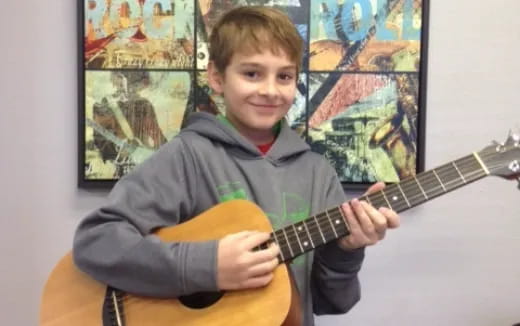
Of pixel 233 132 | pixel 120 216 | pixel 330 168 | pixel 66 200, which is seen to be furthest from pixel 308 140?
pixel 66 200

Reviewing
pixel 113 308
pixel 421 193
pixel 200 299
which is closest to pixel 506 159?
pixel 421 193

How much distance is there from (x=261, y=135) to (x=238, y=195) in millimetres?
158

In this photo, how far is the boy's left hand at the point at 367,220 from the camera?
0.93 meters

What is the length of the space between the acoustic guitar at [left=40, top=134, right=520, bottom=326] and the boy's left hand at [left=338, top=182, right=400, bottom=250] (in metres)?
0.01

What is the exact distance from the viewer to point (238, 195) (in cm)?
105

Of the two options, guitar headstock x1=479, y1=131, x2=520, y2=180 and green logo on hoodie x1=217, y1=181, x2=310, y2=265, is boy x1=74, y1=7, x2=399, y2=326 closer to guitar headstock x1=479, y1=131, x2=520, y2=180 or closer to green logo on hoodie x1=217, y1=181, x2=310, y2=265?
green logo on hoodie x1=217, y1=181, x2=310, y2=265

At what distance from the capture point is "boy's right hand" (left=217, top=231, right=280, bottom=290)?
905mm

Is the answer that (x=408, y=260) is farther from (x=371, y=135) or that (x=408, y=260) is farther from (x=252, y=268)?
(x=252, y=268)

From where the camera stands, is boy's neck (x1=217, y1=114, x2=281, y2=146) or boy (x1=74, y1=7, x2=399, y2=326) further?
boy's neck (x1=217, y1=114, x2=281, y2=146)

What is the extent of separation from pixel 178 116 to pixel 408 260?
0.65 m

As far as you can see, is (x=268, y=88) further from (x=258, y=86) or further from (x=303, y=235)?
(x=303, y=235)

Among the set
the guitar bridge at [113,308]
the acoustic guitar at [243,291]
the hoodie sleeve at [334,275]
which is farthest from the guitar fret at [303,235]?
the guitar bridge at [113,308]

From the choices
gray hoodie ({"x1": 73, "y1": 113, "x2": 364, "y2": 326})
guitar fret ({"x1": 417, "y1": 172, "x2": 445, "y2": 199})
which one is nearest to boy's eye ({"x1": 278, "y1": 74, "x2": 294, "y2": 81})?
gray hoodie ({"x1": 73, "y1": 113, "x2": 364, "y2": 326})

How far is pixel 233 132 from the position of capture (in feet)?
3.52
